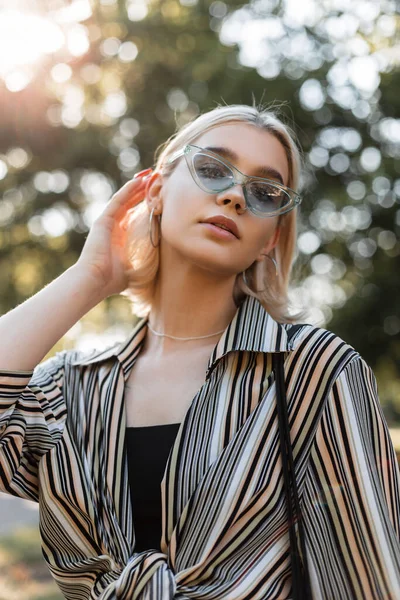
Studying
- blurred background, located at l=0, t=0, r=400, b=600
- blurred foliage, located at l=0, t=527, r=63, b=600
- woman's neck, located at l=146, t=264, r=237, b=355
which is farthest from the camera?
blurred background, located at l=0, t=0, r=400, b=600

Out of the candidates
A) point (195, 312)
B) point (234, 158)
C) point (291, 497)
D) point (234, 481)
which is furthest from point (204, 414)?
point (234, 158)

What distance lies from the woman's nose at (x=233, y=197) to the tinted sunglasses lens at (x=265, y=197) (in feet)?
0.10

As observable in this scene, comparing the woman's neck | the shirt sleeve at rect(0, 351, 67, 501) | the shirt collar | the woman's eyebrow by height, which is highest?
the woman's eyebrow

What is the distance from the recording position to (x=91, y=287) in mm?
2559

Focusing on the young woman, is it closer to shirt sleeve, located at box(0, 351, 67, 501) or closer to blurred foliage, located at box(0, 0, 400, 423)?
shirt sleeve, located at box(0, 351, 67, 501)

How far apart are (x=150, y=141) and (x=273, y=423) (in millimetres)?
10205

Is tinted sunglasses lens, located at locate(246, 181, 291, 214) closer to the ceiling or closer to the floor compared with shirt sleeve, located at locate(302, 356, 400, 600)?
closer to the ceiling

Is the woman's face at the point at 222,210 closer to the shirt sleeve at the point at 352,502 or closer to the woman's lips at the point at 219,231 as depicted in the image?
the woman's lips at the point at 219,231

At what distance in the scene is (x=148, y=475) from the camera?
7.37 feet

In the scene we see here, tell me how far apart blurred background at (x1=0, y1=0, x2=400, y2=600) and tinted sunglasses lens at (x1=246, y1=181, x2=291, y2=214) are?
6400 mm

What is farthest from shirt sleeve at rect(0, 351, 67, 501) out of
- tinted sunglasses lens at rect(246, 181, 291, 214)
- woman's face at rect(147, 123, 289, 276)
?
tinted sunglasses lens at rect(246, 181, 291, 214)

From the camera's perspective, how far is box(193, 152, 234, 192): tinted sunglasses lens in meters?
2.44

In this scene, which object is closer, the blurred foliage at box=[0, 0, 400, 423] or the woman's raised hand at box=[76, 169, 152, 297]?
the woman's raised hand at box=[76, 169, 152, 297]

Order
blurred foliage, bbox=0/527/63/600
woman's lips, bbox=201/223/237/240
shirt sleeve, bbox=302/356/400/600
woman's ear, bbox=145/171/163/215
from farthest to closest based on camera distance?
blurred foliage, bbox=0/527/63/600 → woman's ear, bbox=145/171/163/215 → woman's lips, bbox=201/223/237/240 → shirt sleeve, bbox=302/356/400/600
